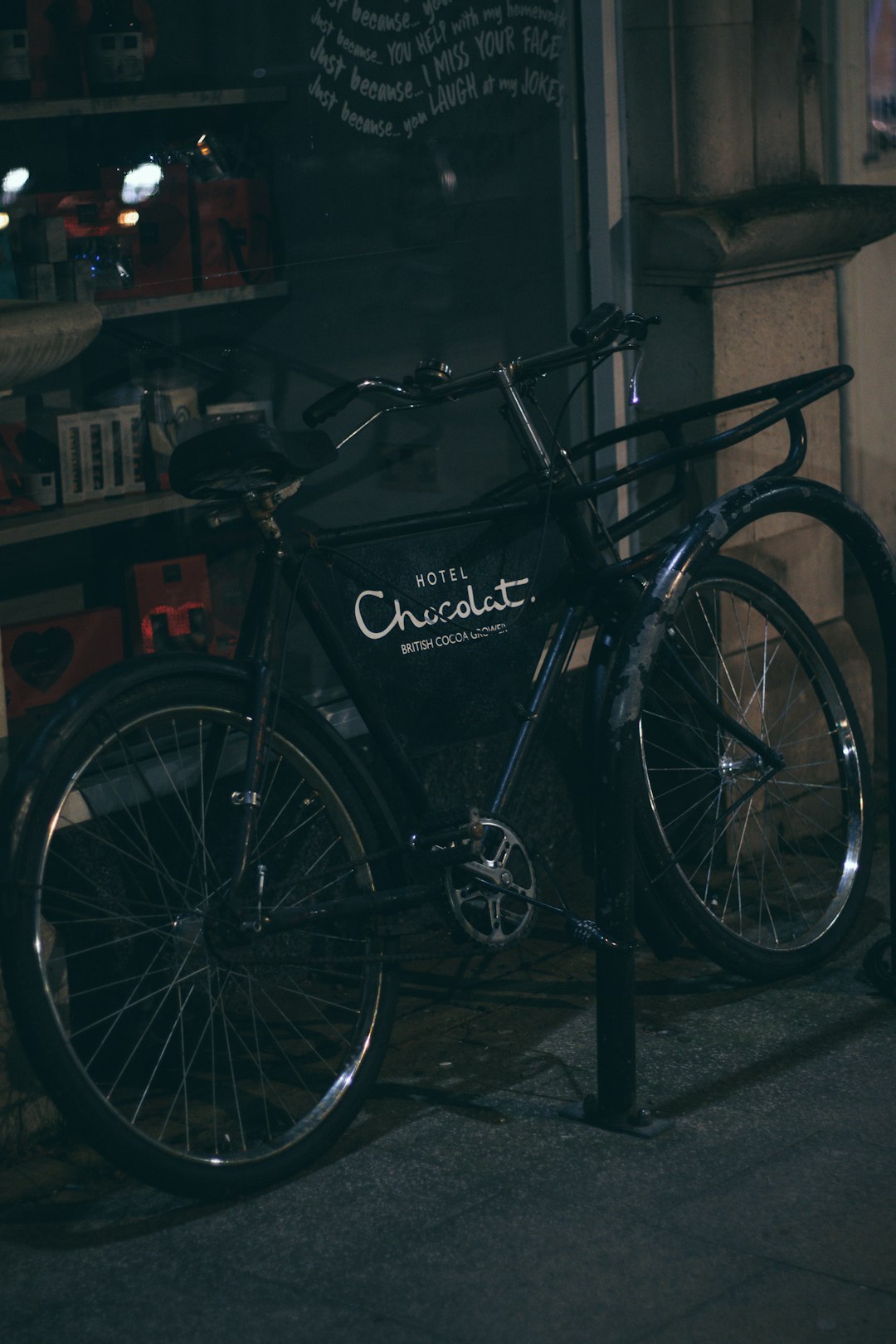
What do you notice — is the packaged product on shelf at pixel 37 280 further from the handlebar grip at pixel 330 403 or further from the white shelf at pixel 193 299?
the handlebar grip at pixel 330 403

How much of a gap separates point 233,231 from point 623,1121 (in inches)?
95.2

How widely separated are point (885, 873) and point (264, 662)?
2.42 m

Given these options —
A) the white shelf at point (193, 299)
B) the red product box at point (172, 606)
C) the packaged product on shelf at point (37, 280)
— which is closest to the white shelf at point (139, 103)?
the packaged product on shelf at point (37, 280)

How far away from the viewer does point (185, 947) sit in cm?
366

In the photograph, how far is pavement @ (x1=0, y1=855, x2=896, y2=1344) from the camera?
315 centimetres

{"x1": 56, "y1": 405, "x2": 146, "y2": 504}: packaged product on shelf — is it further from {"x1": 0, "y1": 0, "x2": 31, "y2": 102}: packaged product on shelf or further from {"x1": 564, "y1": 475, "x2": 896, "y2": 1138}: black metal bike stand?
{"x1": 564, "y1": 475, "x2": 896, "y2": 1138}: black metal bike stand

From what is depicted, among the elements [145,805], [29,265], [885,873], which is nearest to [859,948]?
[885,873]

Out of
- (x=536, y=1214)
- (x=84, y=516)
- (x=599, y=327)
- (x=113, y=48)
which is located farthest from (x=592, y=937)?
(x=113, y=48)

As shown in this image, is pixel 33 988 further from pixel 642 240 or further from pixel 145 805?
pixel 642 240

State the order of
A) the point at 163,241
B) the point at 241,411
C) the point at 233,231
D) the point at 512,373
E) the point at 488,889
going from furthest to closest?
the point at 241,411, the point at 233,231, the point at 163,241, the point at 512,373, the point at 488,889

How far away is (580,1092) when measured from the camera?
4.06 metres

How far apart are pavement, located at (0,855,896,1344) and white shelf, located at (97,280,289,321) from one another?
69.2 inches

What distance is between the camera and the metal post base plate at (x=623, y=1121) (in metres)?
3.81

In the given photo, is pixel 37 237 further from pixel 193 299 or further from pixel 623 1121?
pixel 623 1121
